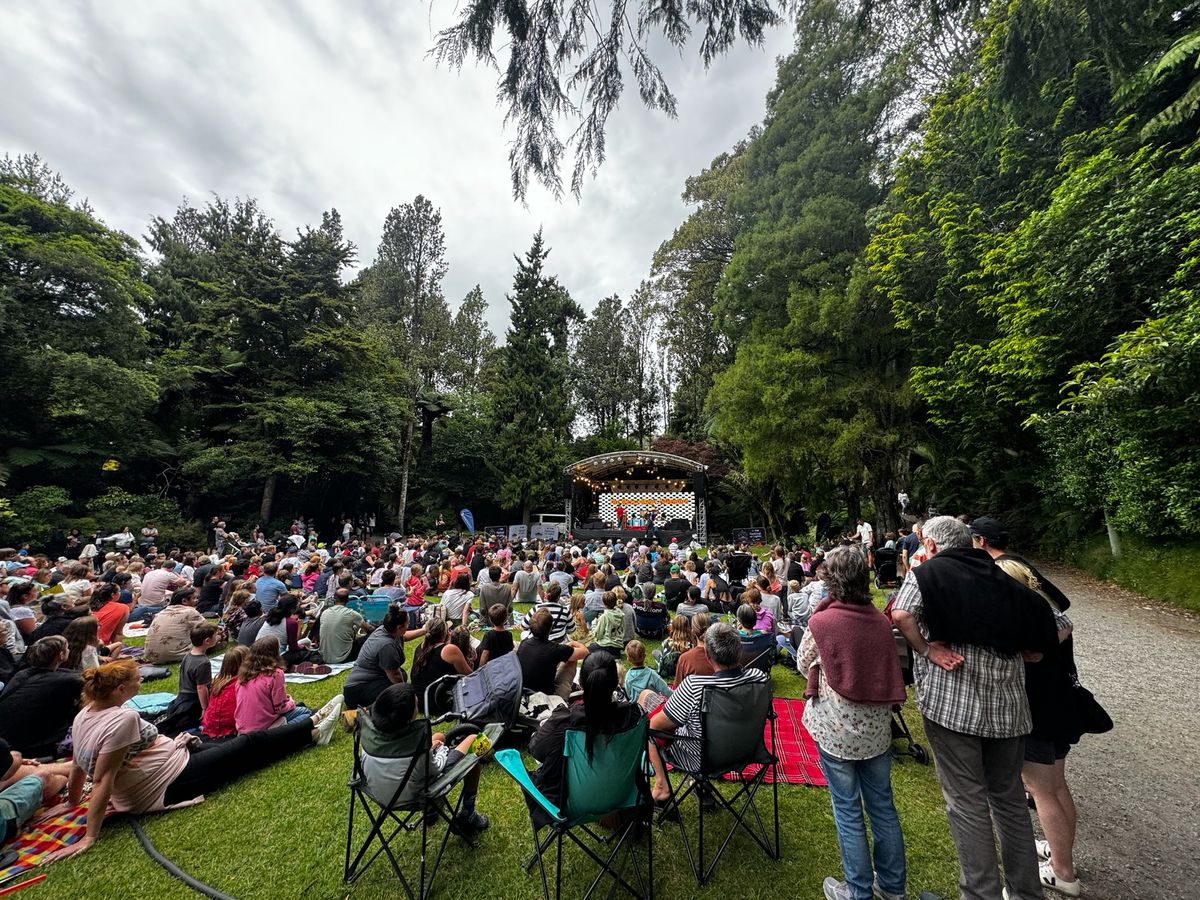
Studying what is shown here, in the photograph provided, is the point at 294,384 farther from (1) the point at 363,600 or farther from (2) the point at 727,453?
(2) the point at 727,453

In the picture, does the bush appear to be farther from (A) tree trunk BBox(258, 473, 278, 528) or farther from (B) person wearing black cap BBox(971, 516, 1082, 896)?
(A) tree trunk BBox(258, 473, 278, 528)

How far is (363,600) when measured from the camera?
6.51 m

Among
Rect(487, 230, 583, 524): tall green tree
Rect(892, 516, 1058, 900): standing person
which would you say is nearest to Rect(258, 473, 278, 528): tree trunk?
Rect(487, 230, 583, 524): tall green tree

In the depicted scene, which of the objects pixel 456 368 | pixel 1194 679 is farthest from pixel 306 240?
pixel 1194 679

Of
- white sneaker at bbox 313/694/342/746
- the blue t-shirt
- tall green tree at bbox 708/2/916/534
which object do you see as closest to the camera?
white sneaker at bbox 313/694/342/746

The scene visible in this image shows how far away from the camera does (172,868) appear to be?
2.32 meters

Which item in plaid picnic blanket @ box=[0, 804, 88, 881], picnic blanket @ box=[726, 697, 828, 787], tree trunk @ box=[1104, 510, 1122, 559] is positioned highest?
tree trunk @ box=[1104, 510, 1122, 559]

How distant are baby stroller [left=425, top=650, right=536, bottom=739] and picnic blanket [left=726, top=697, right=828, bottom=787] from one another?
1493 mm

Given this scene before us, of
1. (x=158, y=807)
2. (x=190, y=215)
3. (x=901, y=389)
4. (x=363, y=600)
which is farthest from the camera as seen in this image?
(x=190, y=215)

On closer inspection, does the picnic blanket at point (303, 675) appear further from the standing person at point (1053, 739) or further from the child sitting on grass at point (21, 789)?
the standing person at point (1053, 739)

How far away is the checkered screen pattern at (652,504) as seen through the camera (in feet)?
73.0

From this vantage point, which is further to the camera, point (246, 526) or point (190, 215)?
point (190, 215)

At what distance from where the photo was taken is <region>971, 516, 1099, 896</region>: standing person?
2004 millimetres

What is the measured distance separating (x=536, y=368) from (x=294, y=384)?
1083 centimetres
